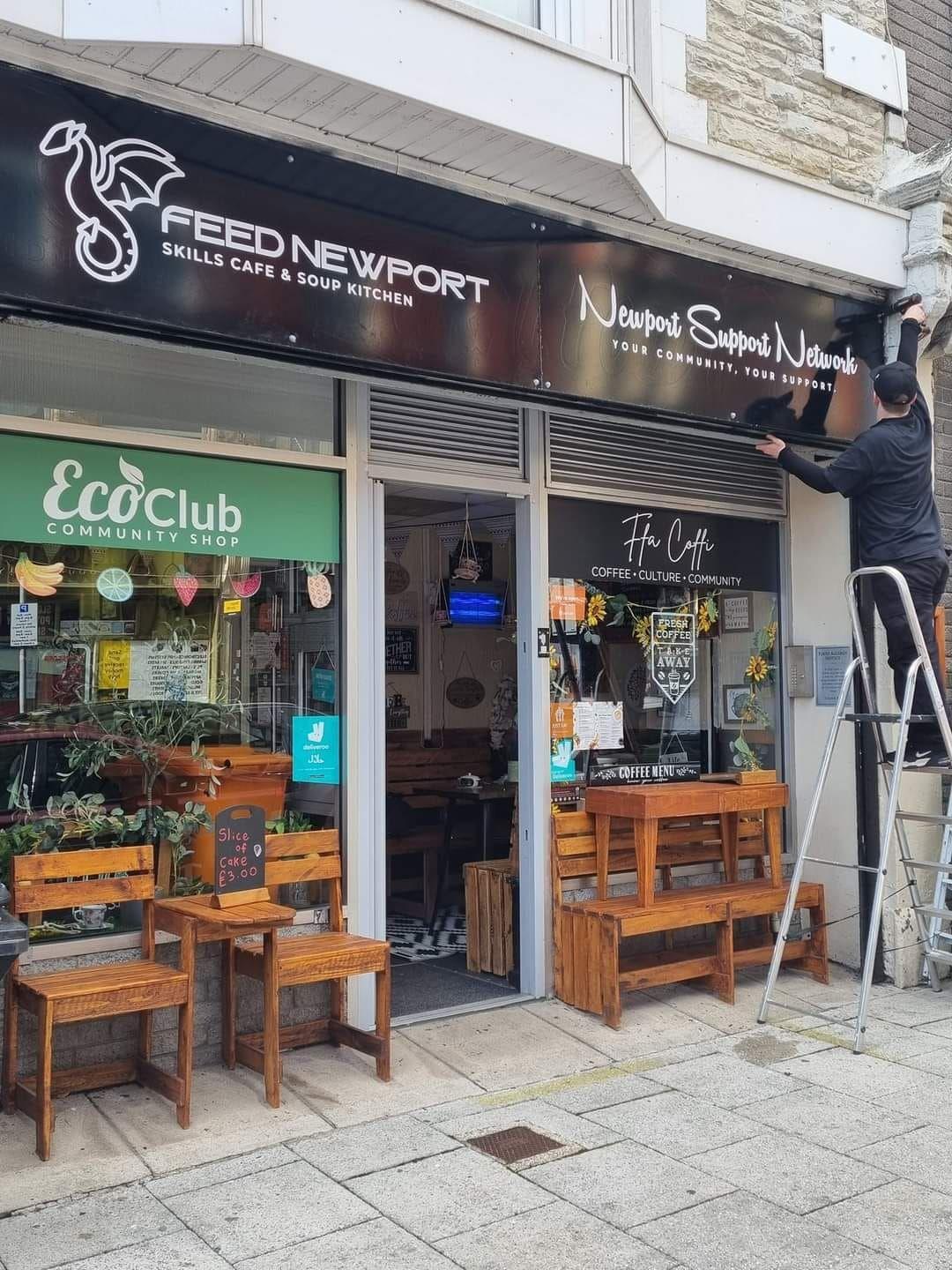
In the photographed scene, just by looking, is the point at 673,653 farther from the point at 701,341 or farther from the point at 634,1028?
the point at 634,1028

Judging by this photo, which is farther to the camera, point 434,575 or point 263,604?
point 434,575

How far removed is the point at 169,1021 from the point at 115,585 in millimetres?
1824

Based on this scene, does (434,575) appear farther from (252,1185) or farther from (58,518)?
(252,1185)

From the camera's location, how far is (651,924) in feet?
19.0

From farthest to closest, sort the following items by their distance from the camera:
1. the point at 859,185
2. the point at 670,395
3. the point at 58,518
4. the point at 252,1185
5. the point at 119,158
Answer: the point at 859,185
the point at 670,395
the point at 58,518
the point at 119,158
the point at 252,1185

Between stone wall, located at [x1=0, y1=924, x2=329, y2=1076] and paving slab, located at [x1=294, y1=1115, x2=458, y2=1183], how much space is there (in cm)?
86

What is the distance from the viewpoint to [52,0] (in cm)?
404

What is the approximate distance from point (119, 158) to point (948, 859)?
205 inches

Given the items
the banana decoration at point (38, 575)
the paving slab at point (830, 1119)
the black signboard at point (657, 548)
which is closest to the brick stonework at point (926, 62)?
the black signboard at point (657, 548)

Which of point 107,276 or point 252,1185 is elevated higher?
point 107,276

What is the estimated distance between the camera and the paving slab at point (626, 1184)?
3830 millimetres

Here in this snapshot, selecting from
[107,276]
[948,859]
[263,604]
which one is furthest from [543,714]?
[107,276]

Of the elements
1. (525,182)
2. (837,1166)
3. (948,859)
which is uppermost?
(525,182)

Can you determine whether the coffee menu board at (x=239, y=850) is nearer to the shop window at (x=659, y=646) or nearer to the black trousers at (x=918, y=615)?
the shop window at (x=659, y=646)
